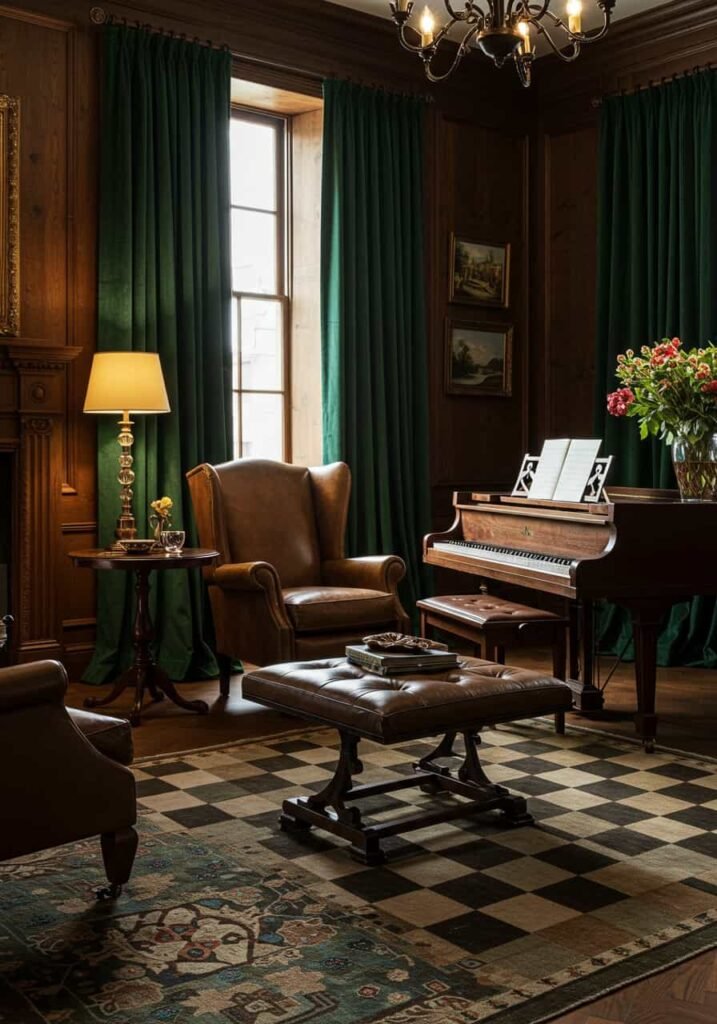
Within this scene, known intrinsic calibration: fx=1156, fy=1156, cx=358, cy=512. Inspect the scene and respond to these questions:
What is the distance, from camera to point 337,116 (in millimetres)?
6160

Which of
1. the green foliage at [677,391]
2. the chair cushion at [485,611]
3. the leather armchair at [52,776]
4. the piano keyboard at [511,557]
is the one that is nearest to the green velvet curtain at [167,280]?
the piano keyboard at [511,557]

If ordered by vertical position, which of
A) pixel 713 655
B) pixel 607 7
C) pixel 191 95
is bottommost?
pixel 713 655

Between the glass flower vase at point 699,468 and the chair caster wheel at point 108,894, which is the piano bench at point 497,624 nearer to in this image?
the glass flower vase at point 699,468

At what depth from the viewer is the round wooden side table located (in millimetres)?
4637

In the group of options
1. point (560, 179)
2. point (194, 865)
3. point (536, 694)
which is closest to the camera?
point (194, 865)

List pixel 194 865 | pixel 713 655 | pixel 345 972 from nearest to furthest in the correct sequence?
pixel 345 972 → pixel 194 865 → pixel 713 655

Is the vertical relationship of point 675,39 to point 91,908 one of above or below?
above

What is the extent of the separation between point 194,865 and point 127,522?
2.35 m

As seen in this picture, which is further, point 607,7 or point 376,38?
point 376,38

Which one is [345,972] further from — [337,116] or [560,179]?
[560,179]

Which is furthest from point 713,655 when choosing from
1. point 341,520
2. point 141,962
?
point 141,962

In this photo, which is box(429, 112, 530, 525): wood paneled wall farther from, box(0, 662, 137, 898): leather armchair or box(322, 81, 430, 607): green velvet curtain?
box(0, 662, 137, 898): leather armchair

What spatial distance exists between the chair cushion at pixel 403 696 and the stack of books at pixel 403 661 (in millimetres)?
23

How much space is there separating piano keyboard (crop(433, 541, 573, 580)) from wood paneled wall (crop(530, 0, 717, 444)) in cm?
179
